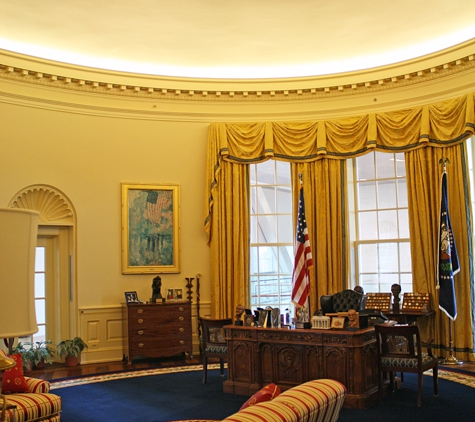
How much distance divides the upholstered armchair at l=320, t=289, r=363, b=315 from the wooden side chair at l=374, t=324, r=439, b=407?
6.17 feet

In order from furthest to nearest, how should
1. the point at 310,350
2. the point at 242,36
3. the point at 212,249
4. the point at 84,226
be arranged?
1. the point at 212,249
2. the point at 84,226
3. the point at 242,36
4. the point at 310,350

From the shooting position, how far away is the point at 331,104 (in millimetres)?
10352

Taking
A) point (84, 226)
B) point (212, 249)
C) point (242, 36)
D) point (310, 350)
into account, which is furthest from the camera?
point (212, 249)

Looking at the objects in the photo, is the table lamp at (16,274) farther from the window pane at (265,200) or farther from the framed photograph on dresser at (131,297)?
the window pane at (265,200)

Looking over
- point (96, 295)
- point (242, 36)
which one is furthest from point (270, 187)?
point (96, 295)

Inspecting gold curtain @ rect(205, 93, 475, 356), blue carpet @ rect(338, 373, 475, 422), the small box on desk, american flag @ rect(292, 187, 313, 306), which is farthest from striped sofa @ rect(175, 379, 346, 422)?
gold curtain @ rect(205, 93, 475, 356)

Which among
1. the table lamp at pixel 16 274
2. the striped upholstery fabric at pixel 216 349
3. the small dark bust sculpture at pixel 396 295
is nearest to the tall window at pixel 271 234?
the small dark bust sculpture at pixel 396 295

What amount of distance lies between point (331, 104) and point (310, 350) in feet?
16.9

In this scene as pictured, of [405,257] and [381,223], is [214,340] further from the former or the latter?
[381,223]

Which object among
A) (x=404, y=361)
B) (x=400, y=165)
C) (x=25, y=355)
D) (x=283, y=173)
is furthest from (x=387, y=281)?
(x=25, y=355)

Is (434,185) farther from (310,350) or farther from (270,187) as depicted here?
(310,350)

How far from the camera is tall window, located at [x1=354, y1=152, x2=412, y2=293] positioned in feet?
32.0

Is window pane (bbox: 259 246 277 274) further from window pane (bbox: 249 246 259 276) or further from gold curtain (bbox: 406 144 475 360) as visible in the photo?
gold curtain (bbox: 406 144 475 360)

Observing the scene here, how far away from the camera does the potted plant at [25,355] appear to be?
8383 millimetres
